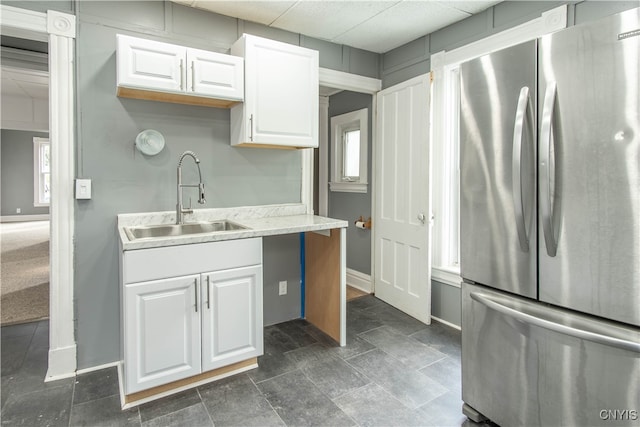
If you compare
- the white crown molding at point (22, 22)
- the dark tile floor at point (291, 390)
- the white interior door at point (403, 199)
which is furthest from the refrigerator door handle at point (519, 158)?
the white crown molding at point (22, 22)

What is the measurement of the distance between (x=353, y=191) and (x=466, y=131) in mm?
2458

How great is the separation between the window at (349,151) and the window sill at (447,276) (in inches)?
48.7

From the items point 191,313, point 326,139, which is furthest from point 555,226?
point 326,139

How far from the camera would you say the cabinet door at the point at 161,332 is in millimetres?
1949

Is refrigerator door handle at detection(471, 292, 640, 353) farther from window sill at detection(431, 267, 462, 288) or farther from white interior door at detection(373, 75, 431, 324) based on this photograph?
white interior door at detection(373, 75, 431, 324)

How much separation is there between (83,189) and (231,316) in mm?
1235

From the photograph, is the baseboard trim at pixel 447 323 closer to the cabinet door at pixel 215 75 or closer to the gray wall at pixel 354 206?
the gray wall at pixel 354 206

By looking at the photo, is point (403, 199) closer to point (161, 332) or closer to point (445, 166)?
point (445, 166)

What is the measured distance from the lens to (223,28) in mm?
2781

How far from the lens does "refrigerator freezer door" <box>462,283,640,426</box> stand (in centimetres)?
131

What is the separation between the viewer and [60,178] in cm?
228

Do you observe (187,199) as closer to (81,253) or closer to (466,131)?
(81,253)

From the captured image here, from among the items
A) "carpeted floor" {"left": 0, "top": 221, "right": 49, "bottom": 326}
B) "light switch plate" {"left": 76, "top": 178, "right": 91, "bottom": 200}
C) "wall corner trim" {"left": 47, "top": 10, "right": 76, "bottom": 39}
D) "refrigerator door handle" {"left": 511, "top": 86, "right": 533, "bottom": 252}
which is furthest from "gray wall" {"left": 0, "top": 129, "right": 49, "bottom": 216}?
"refrigerator door handle" {"left": 511, "top": 86, "right": 533, "bottom": 252}

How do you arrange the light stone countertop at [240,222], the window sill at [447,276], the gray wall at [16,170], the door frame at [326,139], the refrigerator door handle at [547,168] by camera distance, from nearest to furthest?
the refrigerator door handle at [547,168], the light stone countertop at [240,222], the window sill at [447,276], the door frame at [326,139], the gray wall at [16,170]
